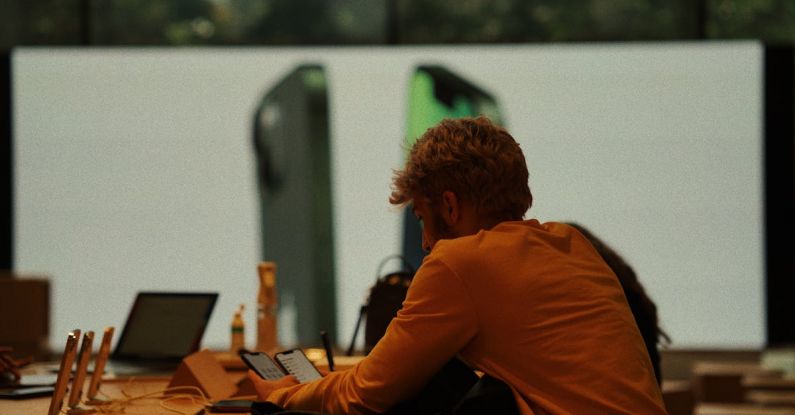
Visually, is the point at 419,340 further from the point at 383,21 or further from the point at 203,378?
the point at 383,21

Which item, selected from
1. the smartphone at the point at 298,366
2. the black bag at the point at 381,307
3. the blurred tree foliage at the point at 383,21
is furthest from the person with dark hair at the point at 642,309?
the blurred tree foliage at the point at 383,21

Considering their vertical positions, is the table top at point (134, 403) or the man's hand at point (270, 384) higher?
the man's hand at point (270, 384)

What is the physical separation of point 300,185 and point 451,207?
3.55 metres

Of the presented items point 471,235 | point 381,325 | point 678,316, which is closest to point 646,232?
point 678,316

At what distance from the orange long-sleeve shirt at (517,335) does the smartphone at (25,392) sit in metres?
1.03

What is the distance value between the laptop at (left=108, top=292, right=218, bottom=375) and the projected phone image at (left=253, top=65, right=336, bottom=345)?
2.27 m

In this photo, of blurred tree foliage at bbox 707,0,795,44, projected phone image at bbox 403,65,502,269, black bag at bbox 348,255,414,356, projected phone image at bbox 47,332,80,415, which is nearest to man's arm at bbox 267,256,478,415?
projected phone image at bbox 47,332,80,415

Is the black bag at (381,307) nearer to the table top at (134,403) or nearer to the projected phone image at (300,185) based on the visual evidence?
the table top at (134,403)

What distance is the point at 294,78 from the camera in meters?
5.31

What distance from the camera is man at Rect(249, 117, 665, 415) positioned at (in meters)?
1.64

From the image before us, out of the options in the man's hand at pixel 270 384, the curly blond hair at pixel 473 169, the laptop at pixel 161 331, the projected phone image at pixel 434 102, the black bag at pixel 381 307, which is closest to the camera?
the curly blond hair at pixel 473 169

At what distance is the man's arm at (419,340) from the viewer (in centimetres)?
164

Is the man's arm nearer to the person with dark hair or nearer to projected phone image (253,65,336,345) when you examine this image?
the person with dark hair

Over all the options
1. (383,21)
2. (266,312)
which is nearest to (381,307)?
(266,312)
